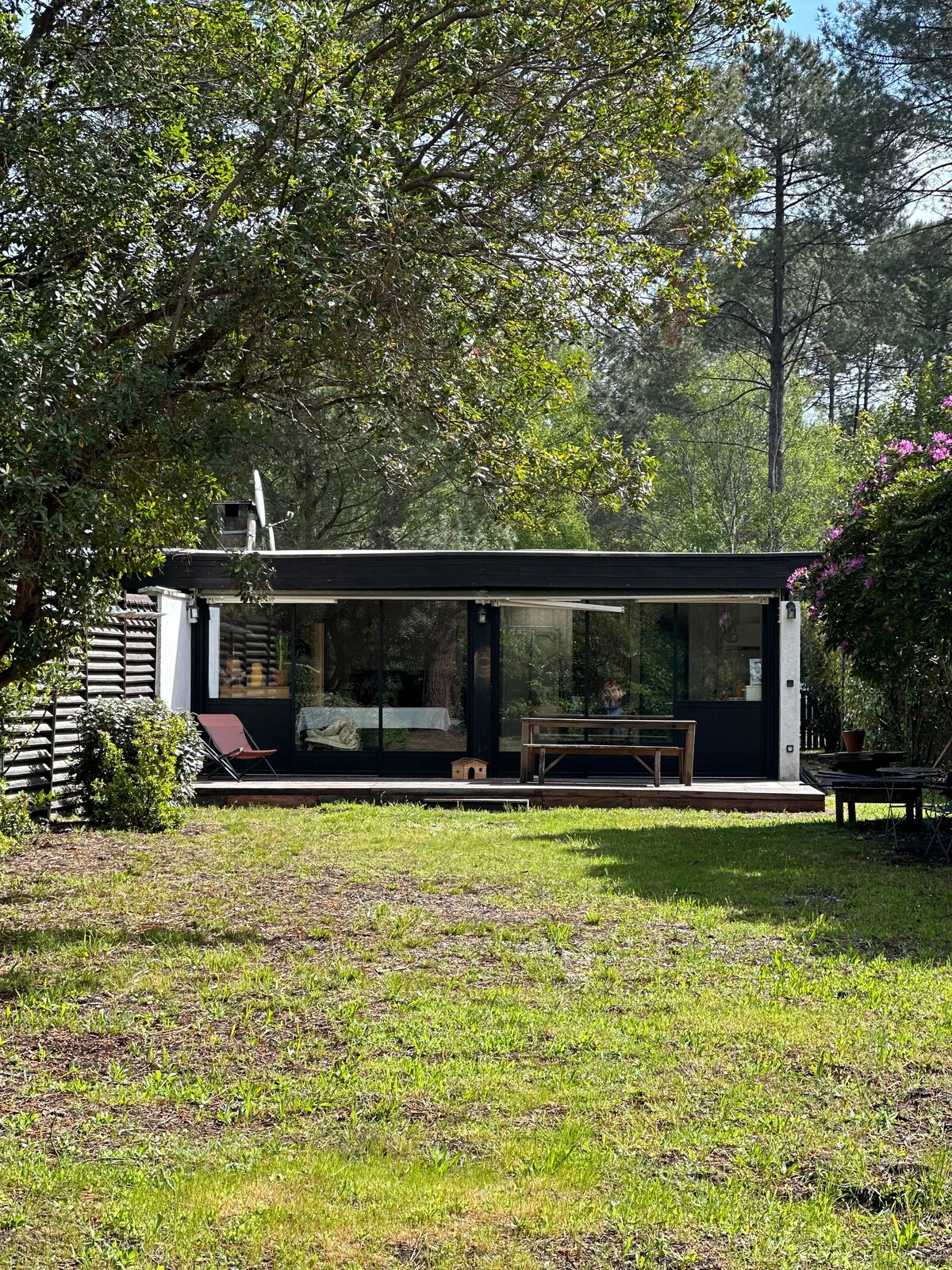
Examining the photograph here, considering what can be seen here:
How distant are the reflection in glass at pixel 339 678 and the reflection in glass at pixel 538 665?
5.65ft

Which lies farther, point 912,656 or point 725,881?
point 912,656

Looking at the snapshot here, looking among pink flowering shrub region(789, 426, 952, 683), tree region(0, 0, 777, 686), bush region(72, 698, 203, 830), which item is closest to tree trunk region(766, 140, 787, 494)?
pink flowering shrub region(789, 426, 952, 683)

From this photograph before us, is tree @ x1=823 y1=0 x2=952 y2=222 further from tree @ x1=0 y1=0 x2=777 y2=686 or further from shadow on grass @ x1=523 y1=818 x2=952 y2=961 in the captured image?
tree @ x1=0 y1=0 x2=777 y2=686

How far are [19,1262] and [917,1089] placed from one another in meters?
3.08

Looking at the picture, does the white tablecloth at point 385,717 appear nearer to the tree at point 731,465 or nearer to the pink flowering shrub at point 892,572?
the pink flowering shrub at point 892,572

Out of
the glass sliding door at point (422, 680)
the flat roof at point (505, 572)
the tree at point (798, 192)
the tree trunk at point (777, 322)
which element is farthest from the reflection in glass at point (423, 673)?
the tree trunk at point (777, 322)

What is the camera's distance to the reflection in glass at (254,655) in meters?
16.2

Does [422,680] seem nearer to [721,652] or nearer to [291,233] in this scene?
[721,652]

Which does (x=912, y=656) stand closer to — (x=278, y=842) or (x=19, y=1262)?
(x=278, y=842)

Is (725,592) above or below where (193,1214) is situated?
above

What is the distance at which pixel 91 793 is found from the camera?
1117cm

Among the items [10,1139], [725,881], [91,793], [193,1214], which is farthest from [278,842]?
[193,1214]

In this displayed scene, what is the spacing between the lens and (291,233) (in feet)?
21.1

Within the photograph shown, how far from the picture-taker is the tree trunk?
27.5 m
